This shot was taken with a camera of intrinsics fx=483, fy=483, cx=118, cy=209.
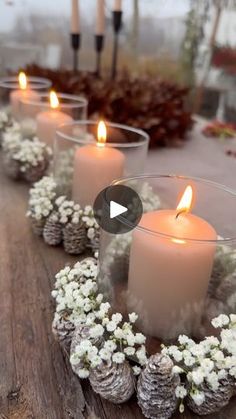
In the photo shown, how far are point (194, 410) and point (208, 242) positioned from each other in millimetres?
127

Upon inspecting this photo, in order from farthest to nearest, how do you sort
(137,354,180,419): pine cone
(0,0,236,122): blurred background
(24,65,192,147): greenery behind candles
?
1. (0,0,236,122): blurred background
2. (24,65,192,147): greenery behind candles
3. (137,354,180,419): pine cone

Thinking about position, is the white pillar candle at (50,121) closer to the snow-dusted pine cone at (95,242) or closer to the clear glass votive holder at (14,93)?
the clear glass votive holder at (14,93)

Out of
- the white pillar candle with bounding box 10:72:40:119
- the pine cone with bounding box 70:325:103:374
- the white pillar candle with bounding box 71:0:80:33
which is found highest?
the white pillar candle with bounding box 71:0:80:33

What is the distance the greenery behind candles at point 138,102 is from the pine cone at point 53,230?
18.7 inches

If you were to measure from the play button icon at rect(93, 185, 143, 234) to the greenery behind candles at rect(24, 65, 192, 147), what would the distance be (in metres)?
0.61

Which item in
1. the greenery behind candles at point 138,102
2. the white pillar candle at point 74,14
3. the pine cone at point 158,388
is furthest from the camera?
the white pillar candle at point 74,14

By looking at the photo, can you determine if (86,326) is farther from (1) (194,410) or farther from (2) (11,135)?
(2) (11,135)

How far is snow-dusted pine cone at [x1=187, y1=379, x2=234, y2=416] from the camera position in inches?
13.7

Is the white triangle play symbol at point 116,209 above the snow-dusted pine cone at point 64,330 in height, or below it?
above

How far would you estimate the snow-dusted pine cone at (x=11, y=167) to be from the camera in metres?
0.78

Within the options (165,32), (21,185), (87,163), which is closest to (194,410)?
(87,163)

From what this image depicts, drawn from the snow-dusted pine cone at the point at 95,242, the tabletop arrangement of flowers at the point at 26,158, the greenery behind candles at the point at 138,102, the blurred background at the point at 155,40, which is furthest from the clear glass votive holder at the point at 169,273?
the blurred background at the point at 155,40

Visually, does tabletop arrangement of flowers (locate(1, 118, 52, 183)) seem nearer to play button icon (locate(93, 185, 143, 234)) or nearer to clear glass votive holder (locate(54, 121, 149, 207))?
clear glass votive holder (locate(54, 121, 149, 207))

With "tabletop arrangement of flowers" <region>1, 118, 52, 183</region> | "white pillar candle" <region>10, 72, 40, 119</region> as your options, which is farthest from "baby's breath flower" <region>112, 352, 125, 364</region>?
"white pillar candle" <region>10, 72, 40, 119</region>
